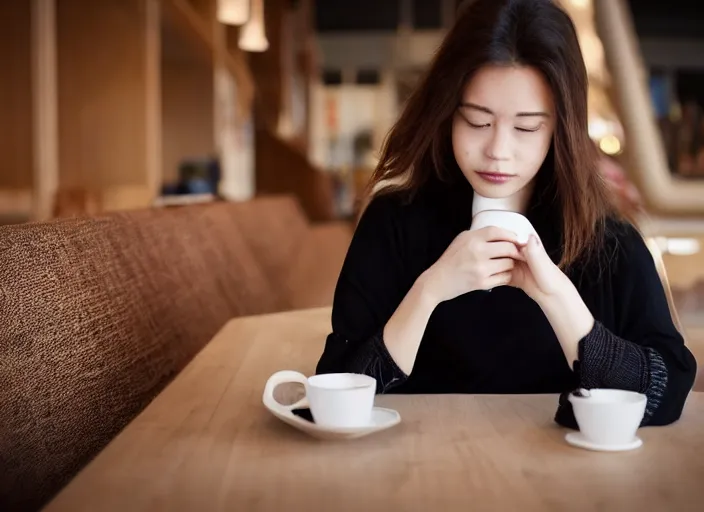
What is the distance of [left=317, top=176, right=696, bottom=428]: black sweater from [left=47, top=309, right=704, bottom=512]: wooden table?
0.67 ft

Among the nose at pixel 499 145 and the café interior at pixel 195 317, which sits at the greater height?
the nose at pixel 499 145

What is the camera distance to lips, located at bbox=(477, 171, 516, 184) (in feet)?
3.80

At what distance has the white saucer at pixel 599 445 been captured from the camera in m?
0.82

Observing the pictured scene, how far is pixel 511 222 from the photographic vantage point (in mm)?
1045

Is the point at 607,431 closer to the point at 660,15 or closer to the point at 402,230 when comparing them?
the point at 402,230

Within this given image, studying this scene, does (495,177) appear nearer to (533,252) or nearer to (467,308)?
(533,252)

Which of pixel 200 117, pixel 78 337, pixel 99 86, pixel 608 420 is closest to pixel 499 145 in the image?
pixel 608 420

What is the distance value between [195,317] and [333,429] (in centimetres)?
114

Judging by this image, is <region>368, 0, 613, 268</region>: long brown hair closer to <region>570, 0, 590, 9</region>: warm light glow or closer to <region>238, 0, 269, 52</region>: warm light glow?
<region>570, 0, 590, 9</region>: warm light glow

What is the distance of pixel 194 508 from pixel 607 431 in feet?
1.31

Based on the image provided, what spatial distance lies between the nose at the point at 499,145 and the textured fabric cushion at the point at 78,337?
0.64 metres

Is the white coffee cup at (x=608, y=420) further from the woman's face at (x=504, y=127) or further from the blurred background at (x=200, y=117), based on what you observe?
the blurred background at (x=200, y=117)

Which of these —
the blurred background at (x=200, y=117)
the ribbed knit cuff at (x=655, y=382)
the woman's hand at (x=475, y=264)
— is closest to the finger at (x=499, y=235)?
the woman's hand at (x=475, y=264)

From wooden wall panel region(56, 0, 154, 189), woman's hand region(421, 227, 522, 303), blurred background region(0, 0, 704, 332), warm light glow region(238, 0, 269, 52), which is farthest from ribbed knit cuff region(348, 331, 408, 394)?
wooden wall panel region(56, 0, 154, 189)
